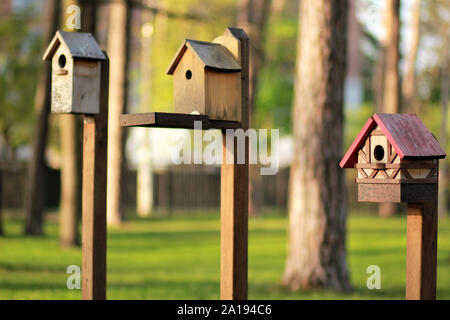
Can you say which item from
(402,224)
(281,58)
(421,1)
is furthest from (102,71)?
(281,58)

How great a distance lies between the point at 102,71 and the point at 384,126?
2.33 metres

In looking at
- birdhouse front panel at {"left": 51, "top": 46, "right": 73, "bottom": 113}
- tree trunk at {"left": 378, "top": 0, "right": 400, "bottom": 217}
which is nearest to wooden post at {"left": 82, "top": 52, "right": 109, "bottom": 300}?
birdhouse front panel at {"left": 51, "top": 46, "right": 73, "bottom": 113}

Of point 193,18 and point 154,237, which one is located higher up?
point 193,18

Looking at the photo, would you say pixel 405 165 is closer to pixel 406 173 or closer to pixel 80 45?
pixel 406 173

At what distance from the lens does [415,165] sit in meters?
5.94

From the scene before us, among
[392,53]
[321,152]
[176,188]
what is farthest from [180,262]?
[176,188]

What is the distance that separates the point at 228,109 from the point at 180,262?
7766 millimetres

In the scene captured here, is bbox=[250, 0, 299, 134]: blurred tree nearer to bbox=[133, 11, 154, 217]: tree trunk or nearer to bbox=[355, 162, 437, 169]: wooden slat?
bbox=[133, 11, 154, 217]: tree trunk

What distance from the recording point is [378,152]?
6184mm

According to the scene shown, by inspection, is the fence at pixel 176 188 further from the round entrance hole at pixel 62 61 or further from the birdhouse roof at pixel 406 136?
the birdhouse roof at pixel 406 136

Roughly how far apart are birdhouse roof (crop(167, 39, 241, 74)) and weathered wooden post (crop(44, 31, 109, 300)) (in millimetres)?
735

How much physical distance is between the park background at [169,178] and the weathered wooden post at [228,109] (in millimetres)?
2847

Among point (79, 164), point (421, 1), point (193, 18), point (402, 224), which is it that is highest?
point (421, 1)

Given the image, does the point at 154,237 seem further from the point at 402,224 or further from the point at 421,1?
the point at 421,1
